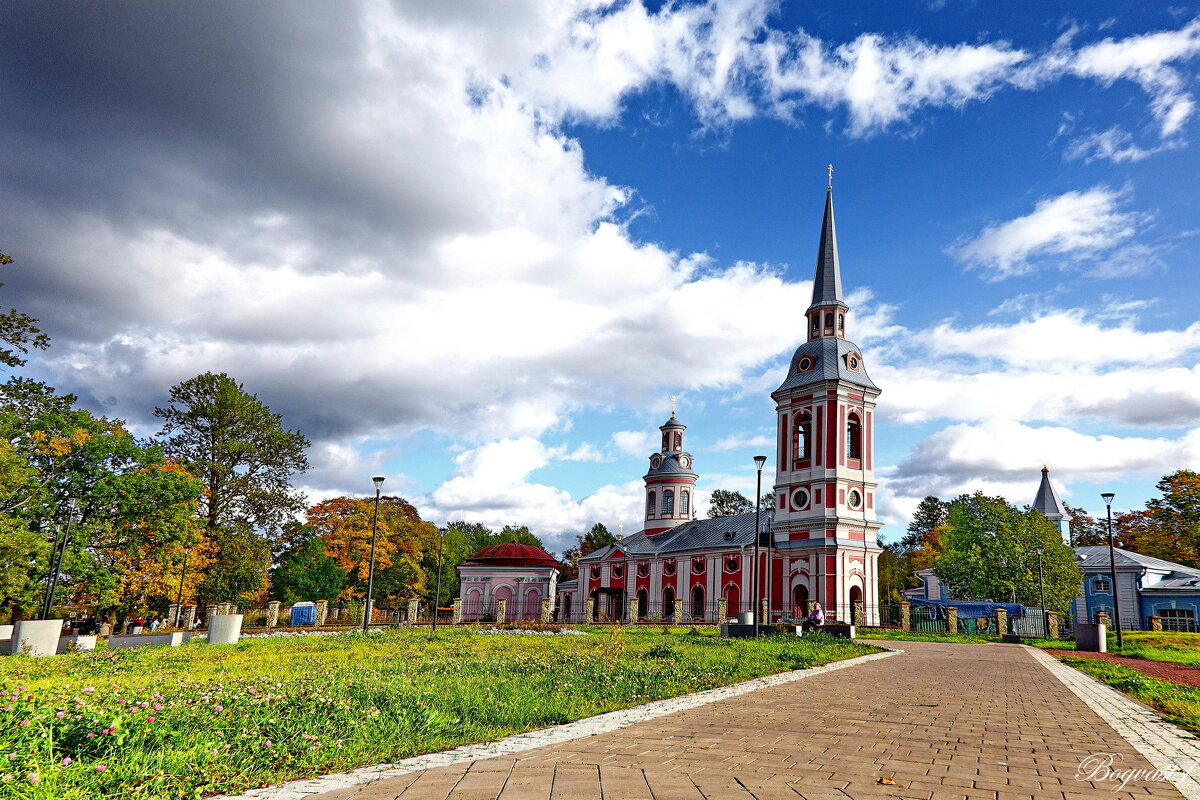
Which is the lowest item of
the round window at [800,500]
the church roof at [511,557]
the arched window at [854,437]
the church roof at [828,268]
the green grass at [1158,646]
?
the green grass at [1158,646]

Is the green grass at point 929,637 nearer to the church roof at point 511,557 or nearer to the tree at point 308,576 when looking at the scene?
the tree at point 308,576

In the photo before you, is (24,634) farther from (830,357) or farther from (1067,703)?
(830,357)

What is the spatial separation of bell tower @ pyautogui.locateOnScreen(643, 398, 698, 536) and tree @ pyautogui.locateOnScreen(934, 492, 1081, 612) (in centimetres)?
2322

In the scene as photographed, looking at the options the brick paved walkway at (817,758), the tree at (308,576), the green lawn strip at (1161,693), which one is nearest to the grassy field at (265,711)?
the brick paved walkway at (817,758)

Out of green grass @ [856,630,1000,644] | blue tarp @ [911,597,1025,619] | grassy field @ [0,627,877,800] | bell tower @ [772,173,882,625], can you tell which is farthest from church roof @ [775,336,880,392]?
grassy field @ [0,627,877,800]

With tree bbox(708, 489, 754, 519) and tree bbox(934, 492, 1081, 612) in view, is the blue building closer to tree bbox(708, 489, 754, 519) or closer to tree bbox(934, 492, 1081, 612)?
tree bbox(934, 492, 1081, 612)

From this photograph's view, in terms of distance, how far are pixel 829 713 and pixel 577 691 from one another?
2699mm

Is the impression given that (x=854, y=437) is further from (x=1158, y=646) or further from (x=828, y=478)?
(x=1158, y=646)

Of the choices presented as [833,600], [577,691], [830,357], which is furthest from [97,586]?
[830,357]

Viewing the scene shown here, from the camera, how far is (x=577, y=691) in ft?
27.3

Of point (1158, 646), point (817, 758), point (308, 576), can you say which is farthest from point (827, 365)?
point (817, 758)

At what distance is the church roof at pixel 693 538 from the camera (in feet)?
166

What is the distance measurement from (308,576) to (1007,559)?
4336 cm

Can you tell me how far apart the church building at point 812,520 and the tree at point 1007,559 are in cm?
490
